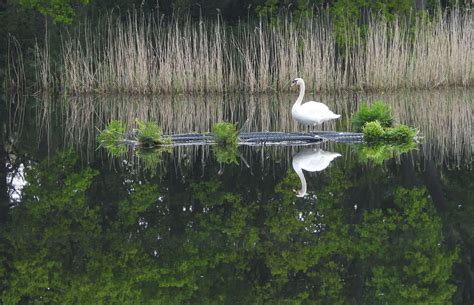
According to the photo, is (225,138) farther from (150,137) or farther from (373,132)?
(373,132)

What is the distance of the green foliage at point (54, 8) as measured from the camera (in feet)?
81.6

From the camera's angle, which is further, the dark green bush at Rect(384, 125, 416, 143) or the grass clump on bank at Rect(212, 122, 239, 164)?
the dark green bush at Rect(384, 125, 416, 143)

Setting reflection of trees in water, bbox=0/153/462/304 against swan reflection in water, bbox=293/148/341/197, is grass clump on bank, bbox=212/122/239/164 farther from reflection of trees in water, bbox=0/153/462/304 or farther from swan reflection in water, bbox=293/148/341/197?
reflection of trees in water, bbox=0/153/462/304

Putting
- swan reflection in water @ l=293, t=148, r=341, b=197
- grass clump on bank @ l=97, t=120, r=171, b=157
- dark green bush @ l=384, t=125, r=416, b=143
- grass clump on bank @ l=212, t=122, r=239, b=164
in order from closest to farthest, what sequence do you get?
swan reflection in water @ l=293, t=148, r=341, b=197 < grass clump on bank @ l=212, t=122, r=239, b=164 < grass clump on bank @ l=97, t=120, r=171, b=157 < dark green bush @ l=384, t=125, r=416, b=143

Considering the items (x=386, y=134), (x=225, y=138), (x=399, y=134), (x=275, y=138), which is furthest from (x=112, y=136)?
(x=399, y=134)

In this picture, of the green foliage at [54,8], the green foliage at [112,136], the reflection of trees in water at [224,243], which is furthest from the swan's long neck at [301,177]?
the green foliage at [54,8]

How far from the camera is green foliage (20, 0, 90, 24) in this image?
24859mm

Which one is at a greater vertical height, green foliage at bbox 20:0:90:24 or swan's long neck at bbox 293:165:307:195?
green foliage at bbox 20:0:90:24

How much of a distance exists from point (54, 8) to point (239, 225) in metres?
16.8

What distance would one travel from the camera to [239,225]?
31.3 feet

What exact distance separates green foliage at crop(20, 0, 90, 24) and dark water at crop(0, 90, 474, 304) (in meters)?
9.56

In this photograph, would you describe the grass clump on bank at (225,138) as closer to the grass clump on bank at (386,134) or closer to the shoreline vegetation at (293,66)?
Result: the grass clump on bank at (386,134)

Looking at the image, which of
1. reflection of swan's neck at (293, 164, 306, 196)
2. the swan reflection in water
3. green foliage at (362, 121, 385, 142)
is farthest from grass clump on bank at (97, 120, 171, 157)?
green foliage at (362, 121, 385, 142)

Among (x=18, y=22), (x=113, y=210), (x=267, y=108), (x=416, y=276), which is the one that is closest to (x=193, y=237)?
(x=113, y=210)
